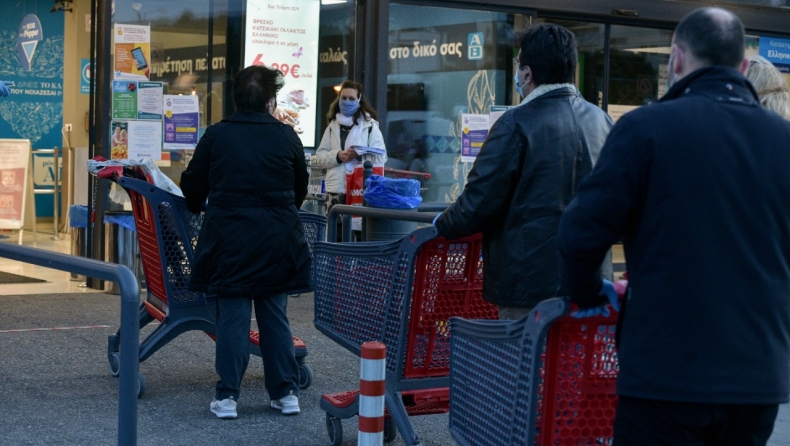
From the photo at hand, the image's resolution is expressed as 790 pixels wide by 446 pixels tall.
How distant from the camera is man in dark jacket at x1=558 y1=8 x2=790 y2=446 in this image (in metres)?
2.56

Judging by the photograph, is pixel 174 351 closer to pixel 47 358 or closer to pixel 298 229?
pixel 47 358

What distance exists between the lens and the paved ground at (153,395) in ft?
17.5

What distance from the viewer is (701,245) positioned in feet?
8.40

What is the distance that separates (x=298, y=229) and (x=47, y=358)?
2404mm

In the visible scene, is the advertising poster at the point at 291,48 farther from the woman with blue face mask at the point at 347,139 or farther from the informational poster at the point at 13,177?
the informational poster at the point at 13,177

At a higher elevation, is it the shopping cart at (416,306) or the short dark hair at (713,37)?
the short dark hair at (713,37)

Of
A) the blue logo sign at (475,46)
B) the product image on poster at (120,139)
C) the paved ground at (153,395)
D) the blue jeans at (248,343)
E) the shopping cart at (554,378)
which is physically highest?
the blue logo sign at (475,46)

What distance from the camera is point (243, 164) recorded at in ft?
18.3

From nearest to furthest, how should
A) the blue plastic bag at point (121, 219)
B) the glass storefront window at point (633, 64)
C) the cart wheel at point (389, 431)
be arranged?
1. the cart wheel at point (389, 431)
2. the blue plastic bag at point (121, 219)
3. the glass storefront window at point (633, 64)

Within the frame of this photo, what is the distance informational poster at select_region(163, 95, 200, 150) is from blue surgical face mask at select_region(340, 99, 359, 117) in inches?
56.5

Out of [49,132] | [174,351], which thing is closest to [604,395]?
[174,351]

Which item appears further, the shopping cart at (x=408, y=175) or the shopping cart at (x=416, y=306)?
the shopping cart at (x=408, y=175)

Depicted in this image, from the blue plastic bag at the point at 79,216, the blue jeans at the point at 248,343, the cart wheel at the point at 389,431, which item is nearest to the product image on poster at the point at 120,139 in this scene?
the blue plastic bag at the point at 79,216

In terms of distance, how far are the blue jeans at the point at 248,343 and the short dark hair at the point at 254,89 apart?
3.39 feet
